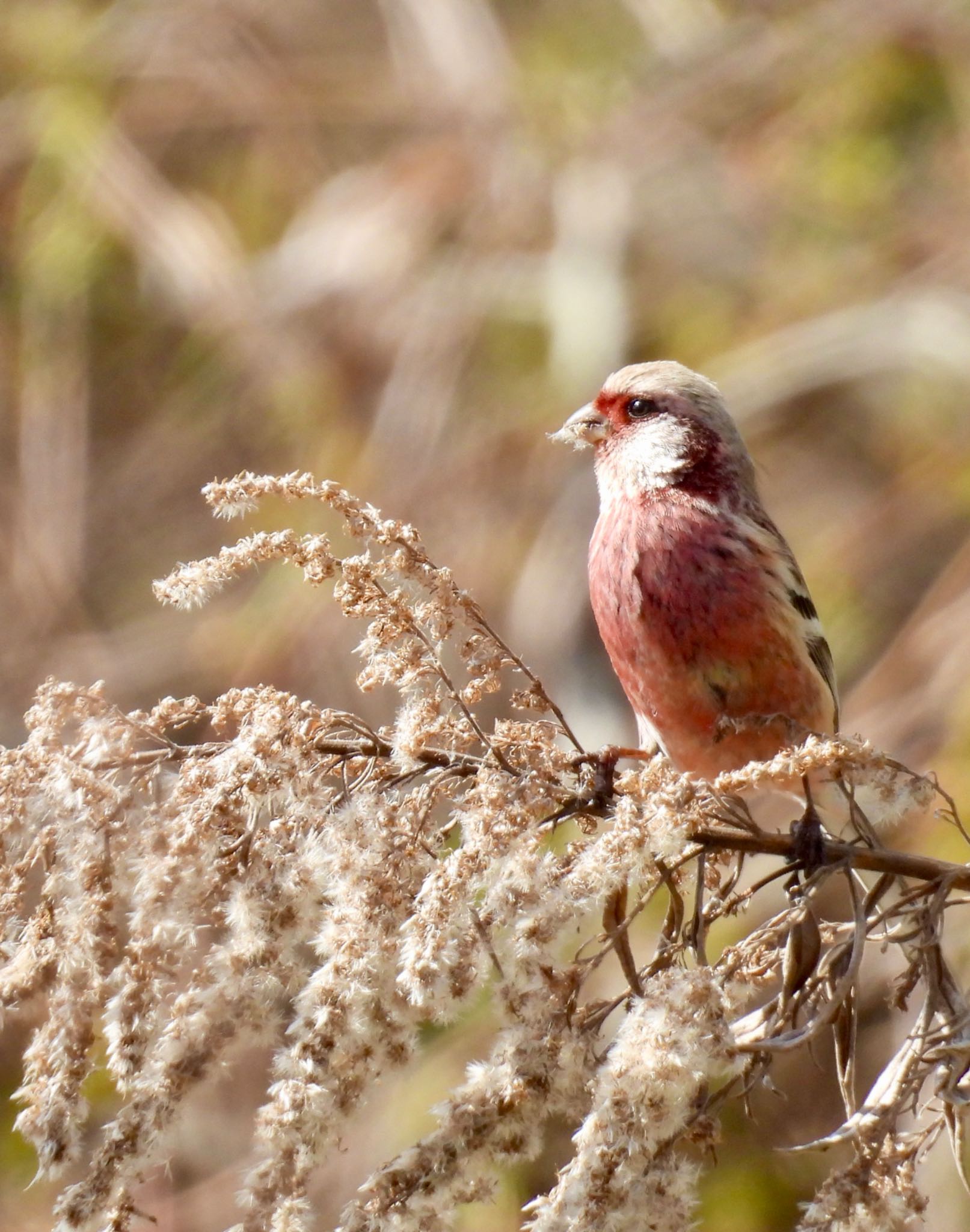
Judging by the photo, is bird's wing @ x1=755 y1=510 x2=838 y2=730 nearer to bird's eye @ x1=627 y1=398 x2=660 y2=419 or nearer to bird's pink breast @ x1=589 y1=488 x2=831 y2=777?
bird's pink breast @ x1=589 y1=488 x2=831 y2=777

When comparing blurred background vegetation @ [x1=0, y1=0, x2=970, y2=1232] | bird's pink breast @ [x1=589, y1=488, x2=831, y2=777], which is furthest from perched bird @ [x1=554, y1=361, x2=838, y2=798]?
blurred background vegetation @ [x1=0, y1=0, x2=970, y2=1232]

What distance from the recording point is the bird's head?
3.72 m

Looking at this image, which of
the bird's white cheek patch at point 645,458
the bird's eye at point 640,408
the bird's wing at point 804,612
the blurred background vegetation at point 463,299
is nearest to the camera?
the bird's wing at point 804,612

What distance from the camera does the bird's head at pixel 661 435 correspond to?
12.2 feet

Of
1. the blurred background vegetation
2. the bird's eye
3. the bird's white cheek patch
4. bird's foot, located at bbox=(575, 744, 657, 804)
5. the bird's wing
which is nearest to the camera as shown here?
bird's foot, located at bbox=(575, 744, 657, 804)

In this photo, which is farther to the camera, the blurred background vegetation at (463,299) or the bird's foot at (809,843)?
the blurred background vegetation at (463,299)

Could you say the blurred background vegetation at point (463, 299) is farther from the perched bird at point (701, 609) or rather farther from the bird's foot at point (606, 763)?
the bird's foot at point (606, 763)

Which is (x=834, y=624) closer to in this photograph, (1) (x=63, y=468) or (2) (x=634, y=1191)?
(1) (x=63, y=468)

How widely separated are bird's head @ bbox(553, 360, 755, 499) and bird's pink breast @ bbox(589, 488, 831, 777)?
0.21 meters

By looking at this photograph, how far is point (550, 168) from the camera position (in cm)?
799

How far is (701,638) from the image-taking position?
131 inches

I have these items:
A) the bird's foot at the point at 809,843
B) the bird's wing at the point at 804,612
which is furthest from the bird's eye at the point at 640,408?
the bird's foot at the point at 809,843

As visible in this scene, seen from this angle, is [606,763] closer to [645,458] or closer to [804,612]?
[804,612]

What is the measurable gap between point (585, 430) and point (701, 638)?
0.91 meters
